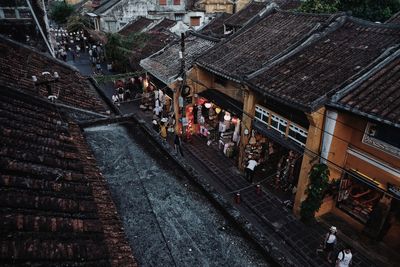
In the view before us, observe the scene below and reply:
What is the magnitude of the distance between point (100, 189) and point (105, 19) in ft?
131

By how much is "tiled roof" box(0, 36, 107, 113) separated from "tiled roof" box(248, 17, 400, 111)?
8.45 metres

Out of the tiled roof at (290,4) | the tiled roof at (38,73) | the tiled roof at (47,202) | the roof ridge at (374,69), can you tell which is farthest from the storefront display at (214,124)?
the tiled roof at (290,4)

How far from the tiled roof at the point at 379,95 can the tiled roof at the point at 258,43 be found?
5803 mm

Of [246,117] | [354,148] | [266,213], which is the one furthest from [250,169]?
[354,148]

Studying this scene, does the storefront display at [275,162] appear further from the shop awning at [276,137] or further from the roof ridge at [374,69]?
the roof ridge at [374,69]

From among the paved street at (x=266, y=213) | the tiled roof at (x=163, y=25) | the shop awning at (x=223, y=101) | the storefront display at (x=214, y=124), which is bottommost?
the paved street at (x=266, y=213)

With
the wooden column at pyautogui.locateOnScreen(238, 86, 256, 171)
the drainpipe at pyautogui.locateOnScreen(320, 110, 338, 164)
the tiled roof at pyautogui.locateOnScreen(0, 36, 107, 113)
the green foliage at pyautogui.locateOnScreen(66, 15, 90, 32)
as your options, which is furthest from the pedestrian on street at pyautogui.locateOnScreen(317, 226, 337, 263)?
the green foliage at pyautogui.locateOnScreen(66, 15, 90, 32)

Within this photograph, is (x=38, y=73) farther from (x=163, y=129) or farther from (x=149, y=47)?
(x=149, y=47)

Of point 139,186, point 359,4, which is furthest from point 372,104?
point 359,4

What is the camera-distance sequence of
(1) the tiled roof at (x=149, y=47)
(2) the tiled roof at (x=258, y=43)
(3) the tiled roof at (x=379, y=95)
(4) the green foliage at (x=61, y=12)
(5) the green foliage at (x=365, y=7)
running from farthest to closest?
1. (4) the green foliage at (x=61, y=12)
2. (1) the tiled roof at (x=149, y=47)
3. (5) the green foliage at (x=365, y=7)
4. (2) the tiled roof at (x=258, y=43)
5. (3) the tiled roof at (x=379, y=95)

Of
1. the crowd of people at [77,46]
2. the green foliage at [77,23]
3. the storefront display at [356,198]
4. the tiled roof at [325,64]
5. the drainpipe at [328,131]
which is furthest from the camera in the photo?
the green foliage at [77,23]

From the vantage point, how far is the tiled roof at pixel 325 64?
12.6 metres

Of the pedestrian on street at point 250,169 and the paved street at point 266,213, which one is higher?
the pedestrian on street at point 250,169

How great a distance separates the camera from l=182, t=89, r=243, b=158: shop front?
64.6 feet
